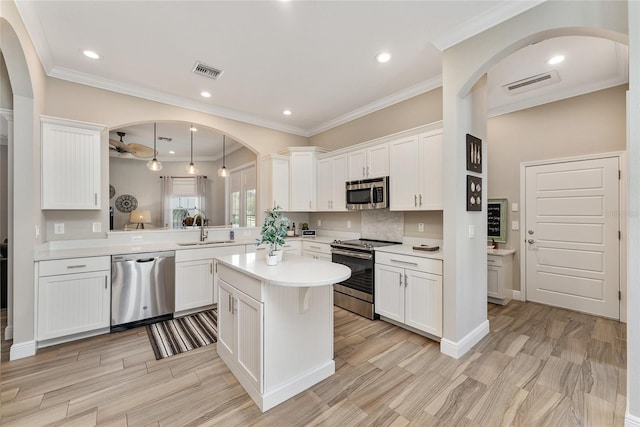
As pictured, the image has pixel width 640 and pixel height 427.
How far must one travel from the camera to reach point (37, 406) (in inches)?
74.8

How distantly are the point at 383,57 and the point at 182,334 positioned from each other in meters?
3.74

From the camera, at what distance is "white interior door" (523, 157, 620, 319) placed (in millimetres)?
3373

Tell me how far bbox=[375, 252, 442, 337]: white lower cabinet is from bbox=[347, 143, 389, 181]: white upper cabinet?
1.17 metres

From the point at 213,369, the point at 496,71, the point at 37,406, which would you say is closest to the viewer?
the point at 37,406

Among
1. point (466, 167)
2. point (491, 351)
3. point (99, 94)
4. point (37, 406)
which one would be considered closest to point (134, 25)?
point (99, 94)

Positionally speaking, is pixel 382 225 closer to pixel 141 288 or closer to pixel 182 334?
pixel 182 334

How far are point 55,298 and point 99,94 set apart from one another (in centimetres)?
243

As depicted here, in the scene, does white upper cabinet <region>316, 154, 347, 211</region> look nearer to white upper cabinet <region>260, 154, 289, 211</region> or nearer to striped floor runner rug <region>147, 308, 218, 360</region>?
white upper cabinet <region>260, 154, 289, 211</region>

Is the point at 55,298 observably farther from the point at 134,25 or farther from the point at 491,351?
the point at 491,351

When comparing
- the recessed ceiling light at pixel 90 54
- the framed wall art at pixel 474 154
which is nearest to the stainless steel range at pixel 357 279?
the framed wall art at pixel 474 154

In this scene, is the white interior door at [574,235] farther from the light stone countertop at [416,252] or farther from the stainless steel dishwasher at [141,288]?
the stainless steel dishwasher at [141,288]

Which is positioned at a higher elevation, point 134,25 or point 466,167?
point 134,25

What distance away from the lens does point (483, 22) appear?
227 cm

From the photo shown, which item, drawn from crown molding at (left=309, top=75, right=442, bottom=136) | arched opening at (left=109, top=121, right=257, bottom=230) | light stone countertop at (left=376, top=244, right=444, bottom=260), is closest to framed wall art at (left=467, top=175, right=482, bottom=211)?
light stone countertop at (left=376, top=244, right=444, bottom=260)
